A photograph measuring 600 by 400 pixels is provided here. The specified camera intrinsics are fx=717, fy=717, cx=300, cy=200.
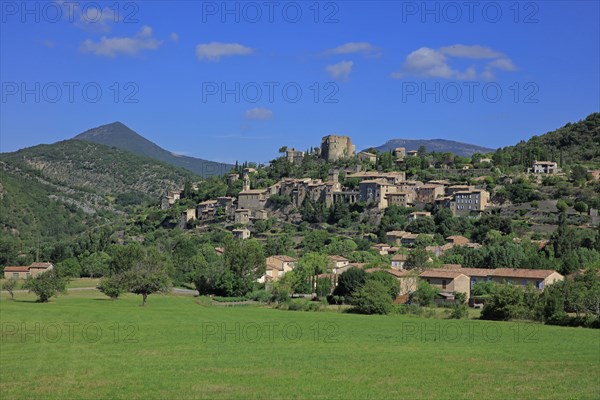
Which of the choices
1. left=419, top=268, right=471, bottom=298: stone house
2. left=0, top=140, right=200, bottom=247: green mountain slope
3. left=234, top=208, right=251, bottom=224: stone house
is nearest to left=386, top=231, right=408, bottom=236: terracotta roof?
left=234, top=208, right=251, bottom=224: stone house

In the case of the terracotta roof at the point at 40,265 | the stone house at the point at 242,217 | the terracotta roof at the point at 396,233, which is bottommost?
the terracotta roof at the point at 40,265

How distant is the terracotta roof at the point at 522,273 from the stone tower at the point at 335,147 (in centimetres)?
7492

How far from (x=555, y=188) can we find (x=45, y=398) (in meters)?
82.6

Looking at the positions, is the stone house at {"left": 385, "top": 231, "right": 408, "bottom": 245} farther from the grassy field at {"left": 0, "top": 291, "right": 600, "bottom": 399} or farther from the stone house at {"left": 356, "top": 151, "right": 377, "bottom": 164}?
the grassy field at {"left": 0, "top": 291, "right": 600, "bottom": 399}

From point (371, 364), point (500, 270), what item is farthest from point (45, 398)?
point (500, 270)

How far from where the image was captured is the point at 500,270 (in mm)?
57438

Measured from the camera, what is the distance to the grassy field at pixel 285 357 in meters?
20.6

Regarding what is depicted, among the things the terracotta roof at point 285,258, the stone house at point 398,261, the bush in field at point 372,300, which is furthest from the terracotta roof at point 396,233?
the bush in field at point 372,300

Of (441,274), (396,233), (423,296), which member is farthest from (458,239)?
(423,296)

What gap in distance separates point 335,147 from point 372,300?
89.2 metres

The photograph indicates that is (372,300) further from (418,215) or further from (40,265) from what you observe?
(418,215)

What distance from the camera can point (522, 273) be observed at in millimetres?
55500

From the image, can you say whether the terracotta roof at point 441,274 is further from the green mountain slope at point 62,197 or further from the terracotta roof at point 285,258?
the green mountain slope at point 62,197

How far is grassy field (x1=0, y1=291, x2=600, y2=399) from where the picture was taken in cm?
2062
